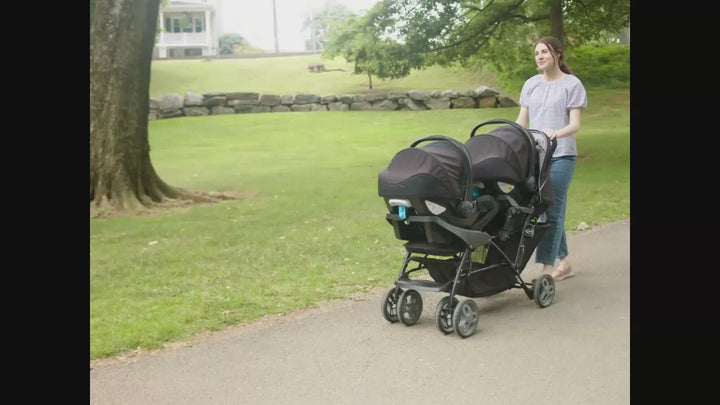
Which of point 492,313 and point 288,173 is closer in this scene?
point 492,313

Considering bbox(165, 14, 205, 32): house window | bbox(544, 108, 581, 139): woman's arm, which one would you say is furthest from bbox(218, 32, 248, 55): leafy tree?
bbox(544, 108, 581, 139): woman's arm

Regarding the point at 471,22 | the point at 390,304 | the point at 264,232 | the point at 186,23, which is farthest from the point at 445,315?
the point at 186,23

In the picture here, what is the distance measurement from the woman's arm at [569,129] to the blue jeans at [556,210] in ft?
1.01

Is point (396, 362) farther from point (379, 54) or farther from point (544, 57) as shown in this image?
point (379, 54)

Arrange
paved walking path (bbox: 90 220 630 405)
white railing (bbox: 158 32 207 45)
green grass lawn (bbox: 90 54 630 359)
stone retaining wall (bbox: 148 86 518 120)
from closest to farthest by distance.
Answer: paved walking path (bbox: 90 220 630 405) < green grass lawn (bbox: 90 54 630 359) < stone retaining wall (bbox: 148 86 518 120) < white railing (bbox: 158 32 207 45)

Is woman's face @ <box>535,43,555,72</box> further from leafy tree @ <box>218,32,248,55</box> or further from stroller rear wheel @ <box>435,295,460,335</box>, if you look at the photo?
leafy tree @ <box>218,32,248,55</box>

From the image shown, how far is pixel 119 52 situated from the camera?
11141 mm

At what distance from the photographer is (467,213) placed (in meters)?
4.73

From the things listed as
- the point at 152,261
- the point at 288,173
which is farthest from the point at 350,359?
the point at 288,173

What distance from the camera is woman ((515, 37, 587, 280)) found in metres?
5.34

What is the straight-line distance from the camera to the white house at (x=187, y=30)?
41.8 metres

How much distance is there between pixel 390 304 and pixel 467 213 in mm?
816
